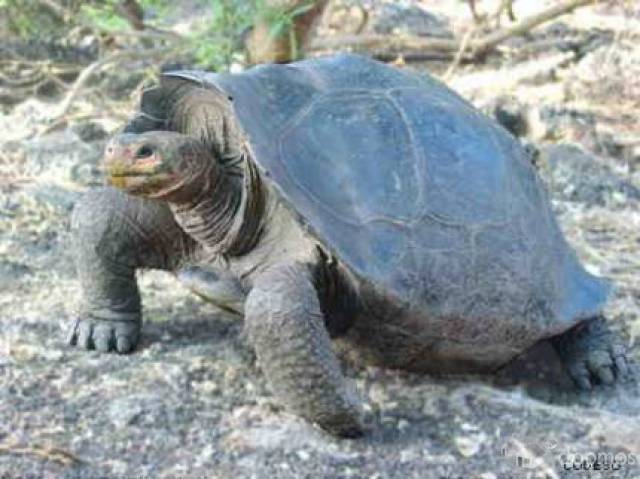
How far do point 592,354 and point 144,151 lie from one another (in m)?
1.30

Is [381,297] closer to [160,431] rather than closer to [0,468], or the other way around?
[160,431]

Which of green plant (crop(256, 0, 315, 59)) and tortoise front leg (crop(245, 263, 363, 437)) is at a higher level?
tortoise front leg (crop(245, 263, 363, 437))

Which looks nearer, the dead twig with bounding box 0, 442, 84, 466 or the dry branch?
the dead twig with bounding box 0, 442, 84, 466

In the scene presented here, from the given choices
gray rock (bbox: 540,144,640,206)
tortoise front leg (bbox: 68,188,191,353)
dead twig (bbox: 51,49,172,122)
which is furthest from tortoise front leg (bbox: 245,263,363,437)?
dead twig (bbox: 51,49,172,122)

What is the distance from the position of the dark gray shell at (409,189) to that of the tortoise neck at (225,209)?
16 cm

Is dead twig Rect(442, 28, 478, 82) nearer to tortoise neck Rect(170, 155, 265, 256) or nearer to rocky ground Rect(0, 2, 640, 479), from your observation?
rocky ground Rect(0, 2, 640, 479)

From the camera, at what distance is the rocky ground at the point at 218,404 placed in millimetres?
2357

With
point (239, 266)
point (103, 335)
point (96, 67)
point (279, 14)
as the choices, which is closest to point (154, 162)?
point (239, 266)

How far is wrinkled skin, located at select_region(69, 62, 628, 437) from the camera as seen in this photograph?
8.03 ft

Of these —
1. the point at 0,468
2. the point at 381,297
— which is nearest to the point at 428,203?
the point at 381,297

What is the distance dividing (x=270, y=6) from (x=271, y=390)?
2.52 meters

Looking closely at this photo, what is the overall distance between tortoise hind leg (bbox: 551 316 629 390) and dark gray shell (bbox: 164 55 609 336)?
0.10 metres

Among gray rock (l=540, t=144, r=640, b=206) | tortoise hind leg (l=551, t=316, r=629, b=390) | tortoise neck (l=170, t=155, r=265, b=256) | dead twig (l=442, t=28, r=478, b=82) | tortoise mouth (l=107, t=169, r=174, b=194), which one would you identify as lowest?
dead twig (l=442, t=28, r=478, b=82)

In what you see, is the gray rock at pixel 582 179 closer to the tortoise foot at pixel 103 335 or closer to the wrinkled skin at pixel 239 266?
the wrinkled skin at pixel 239 266
